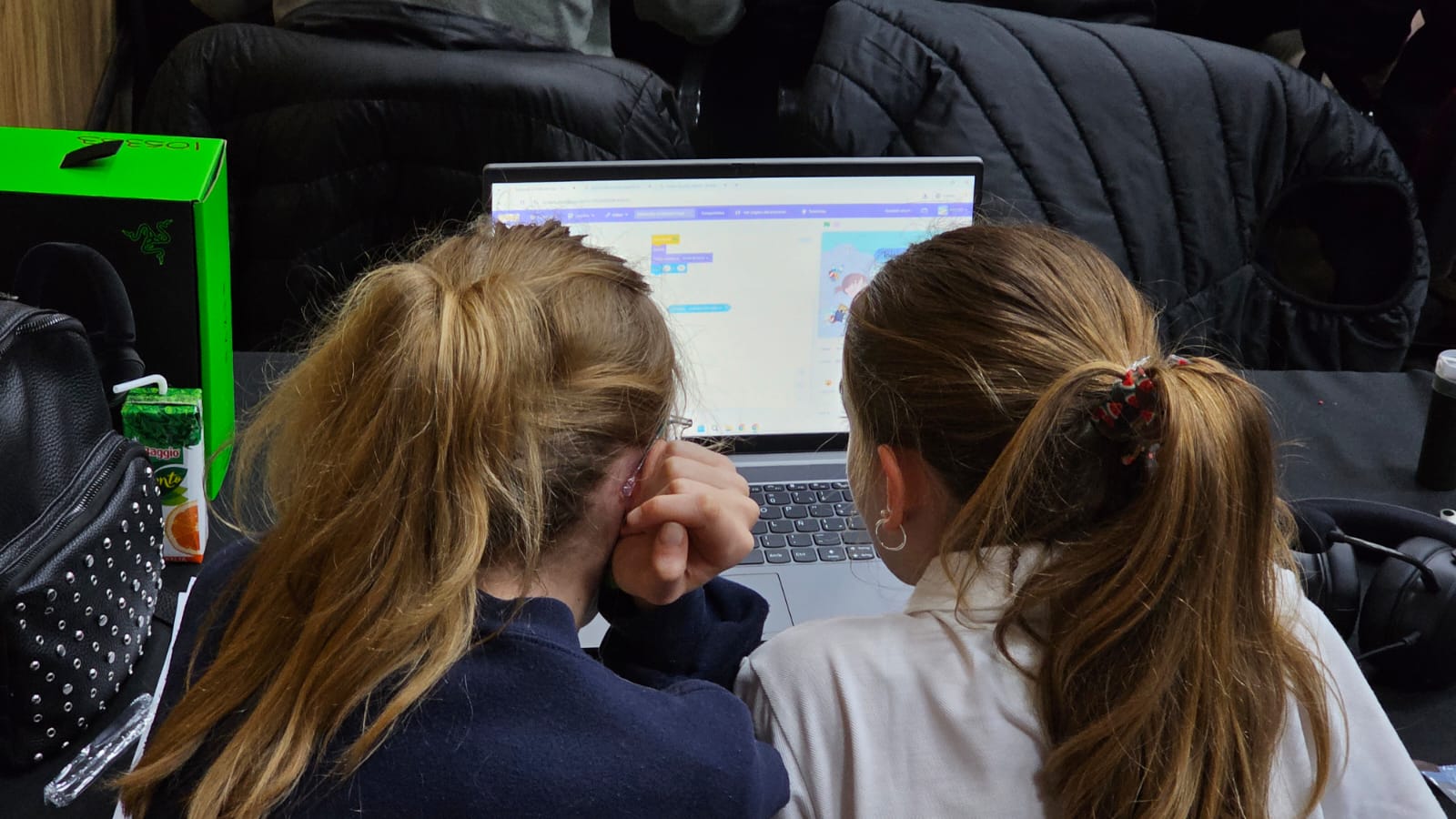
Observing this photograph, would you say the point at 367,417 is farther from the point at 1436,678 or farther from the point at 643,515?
the point at 1436,678

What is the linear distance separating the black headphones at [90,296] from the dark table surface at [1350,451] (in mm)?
171

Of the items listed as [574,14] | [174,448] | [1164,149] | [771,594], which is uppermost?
[574,14]

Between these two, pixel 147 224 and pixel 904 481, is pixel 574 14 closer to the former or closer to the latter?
pixel 147 224

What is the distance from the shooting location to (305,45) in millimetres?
1652

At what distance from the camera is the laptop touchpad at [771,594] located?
1044 mm

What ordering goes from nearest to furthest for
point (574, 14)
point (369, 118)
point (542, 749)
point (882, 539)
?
point (542, 749) → point (882, 539) → point (369, 118) → point (574, 14)

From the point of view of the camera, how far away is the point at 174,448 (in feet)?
3.30

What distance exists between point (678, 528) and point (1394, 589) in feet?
1.96

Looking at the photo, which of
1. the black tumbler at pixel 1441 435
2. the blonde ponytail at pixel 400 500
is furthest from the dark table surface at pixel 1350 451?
the blonde ponytail at pixel 400 500

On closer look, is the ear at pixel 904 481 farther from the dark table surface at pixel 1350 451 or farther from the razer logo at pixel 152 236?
the razer logo at pixel 152 236

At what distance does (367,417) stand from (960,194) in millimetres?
708

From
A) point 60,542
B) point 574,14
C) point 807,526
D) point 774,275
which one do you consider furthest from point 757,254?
point 574,14

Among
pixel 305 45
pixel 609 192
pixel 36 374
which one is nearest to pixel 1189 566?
pixel 609 192

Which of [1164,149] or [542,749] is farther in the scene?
[1164,149]
